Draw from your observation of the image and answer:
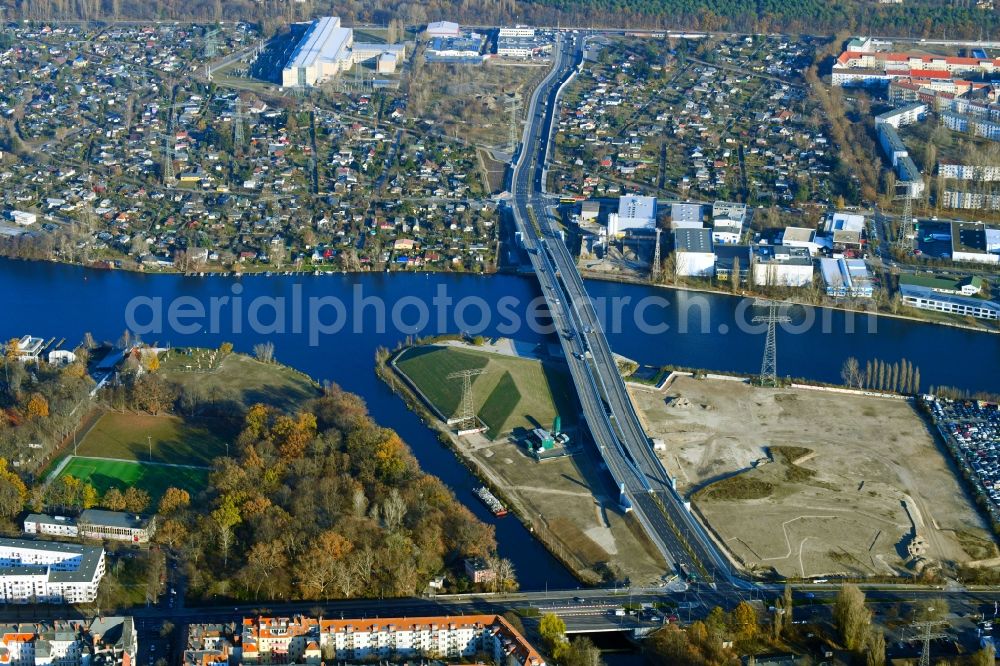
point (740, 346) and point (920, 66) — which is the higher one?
point (920, 66)

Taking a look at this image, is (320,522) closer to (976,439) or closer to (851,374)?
(851,374)

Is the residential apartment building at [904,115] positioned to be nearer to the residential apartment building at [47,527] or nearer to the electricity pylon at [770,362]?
the electricity pylon at [770,362]

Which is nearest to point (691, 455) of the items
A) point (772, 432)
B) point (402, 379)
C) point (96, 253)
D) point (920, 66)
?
point (772, 432)

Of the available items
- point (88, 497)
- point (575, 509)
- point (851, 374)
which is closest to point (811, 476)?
point (575, 509)

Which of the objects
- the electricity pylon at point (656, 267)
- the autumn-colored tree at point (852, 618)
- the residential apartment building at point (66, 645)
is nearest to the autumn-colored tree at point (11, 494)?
the residential apartment building at point (66, 645)

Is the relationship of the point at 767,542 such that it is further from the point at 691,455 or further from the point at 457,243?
the point at 457,243

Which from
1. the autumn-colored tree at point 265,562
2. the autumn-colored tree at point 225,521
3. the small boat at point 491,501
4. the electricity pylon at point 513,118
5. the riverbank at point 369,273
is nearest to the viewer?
the autumn-colored tree at point 265,562

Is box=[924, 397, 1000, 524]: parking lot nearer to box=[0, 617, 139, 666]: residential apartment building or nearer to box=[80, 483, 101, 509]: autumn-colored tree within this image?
box=[0, 617, 139, 666]: residential apartment building
